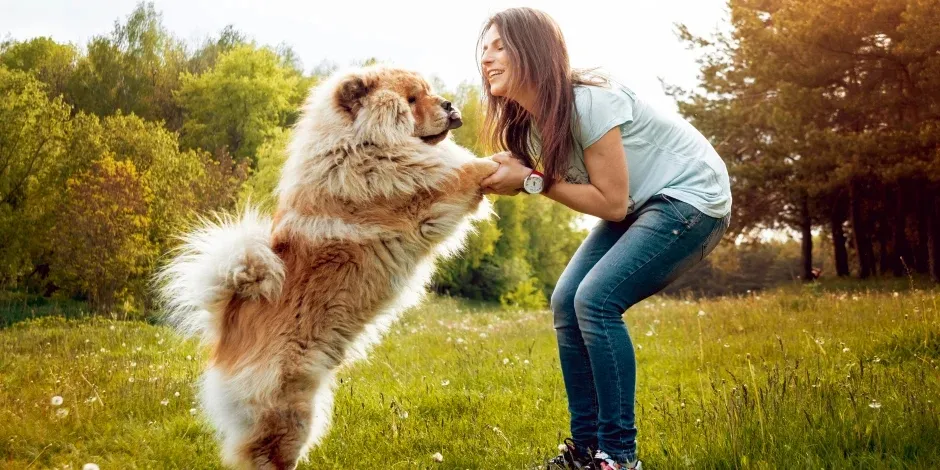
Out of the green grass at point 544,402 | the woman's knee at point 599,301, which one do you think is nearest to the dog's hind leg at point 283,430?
the green grass at point 544,402

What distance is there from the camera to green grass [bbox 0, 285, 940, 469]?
3.16m

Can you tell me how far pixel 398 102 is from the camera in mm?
3744

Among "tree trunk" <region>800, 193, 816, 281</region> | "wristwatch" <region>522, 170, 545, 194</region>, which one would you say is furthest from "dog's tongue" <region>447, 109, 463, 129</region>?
"tree trunk" <region>800, 193, 816, 281</region>

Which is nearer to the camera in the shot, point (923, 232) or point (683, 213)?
point (683, 213)

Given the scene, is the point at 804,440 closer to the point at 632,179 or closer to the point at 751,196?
the point at 632,179

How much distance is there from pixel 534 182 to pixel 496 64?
1.90 feet

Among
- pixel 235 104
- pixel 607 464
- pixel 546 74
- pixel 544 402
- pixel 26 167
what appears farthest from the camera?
pixel 235 104

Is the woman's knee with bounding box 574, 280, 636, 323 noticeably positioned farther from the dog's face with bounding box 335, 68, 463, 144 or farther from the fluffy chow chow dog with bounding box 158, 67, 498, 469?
the dog's face with bounding box 335, 68, 463, 144

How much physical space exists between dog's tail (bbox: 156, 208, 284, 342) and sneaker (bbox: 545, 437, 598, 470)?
1.52 meters

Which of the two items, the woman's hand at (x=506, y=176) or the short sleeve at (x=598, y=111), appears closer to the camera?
the short sleeve at (x=598, y=111)

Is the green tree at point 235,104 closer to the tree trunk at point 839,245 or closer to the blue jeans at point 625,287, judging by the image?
the tree trunk at point 839,245

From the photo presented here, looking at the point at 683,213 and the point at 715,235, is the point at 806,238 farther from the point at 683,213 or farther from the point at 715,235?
the point at 683,213

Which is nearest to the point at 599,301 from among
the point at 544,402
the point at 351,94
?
the point at 351,94

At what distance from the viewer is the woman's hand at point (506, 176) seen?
3.37 m
